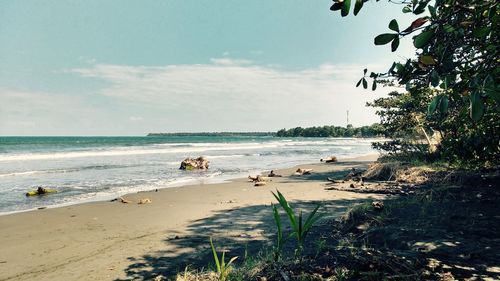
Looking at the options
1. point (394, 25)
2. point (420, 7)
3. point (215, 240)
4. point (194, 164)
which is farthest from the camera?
point (194, 164)

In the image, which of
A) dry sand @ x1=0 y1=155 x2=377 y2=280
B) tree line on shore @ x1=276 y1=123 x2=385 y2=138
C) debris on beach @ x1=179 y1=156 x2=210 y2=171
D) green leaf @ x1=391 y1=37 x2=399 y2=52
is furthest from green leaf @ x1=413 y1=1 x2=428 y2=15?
tree line on shore @ x1=276 y1=123 x2=385 y2=138

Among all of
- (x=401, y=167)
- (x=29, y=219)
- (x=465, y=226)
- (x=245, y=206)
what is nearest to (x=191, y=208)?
(x=245, y=206)

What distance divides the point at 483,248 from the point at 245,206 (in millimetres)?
4910

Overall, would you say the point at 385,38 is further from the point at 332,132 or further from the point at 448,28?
the point at 332,132

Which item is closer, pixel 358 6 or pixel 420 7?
pixel 358 6

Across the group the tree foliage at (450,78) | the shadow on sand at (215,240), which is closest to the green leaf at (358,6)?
the tree foliage at (450,78)

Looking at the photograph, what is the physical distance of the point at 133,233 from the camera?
5.75m

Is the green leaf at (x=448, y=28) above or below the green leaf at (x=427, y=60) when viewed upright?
above

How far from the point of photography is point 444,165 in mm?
9852

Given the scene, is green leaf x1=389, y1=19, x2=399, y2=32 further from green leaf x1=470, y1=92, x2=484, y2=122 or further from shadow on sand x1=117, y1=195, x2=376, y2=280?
shadow on sand x1=117, y1=195, x2=376, y2=280

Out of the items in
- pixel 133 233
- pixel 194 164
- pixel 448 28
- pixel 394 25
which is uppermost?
pixel 448 28

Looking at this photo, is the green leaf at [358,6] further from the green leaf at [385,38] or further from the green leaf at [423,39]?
the green leaf at [423,39]

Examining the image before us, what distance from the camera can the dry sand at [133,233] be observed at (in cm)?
419

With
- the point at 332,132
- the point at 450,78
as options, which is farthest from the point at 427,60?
the point at 332,132
